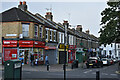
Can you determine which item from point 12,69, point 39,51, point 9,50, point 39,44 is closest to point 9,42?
point 9,50

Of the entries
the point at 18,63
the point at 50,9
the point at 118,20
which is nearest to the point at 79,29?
the point at 50,9

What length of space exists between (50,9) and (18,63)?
105 ft

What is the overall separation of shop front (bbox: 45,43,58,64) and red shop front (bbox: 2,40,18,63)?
6.83 meters

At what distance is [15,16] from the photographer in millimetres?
30250

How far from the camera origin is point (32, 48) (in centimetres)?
2956

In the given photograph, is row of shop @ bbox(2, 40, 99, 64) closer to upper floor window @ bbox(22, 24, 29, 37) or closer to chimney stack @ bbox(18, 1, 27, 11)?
upper floor window @ bbox(22, 24, 29, 37)

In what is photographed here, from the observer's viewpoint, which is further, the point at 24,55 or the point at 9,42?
the point at 24,55

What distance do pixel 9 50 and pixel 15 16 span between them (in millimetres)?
5355

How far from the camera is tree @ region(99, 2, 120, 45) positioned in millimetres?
22380

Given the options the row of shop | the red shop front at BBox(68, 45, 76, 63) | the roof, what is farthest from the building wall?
the red shop front at BBox(68, 45, 76, 63)

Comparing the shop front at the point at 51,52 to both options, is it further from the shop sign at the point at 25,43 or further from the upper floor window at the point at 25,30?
the upper floor window at the point at 25,30

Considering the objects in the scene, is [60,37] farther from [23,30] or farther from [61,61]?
[23,30]

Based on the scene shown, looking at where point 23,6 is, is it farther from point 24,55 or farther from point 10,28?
point 24,55

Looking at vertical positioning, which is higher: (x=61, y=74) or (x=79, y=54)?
(x=79, y=54)
